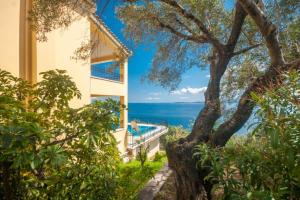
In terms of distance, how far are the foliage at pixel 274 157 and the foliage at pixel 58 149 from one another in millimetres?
1382

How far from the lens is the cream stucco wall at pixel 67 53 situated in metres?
7.92

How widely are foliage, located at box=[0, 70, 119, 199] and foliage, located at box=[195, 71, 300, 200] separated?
1.38 meters

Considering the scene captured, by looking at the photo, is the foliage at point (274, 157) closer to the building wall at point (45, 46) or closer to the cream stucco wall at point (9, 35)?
the building wall at point (45, 46)

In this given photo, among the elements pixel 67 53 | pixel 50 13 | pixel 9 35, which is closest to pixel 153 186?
pixel 50 13

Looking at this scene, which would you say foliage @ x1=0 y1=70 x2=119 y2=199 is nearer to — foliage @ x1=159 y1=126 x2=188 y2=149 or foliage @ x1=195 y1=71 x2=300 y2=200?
foliage @ x1=195 y1=71 x2=300 y2=200

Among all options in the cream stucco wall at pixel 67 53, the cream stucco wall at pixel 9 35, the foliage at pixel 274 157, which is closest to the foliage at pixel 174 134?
the cream stucco wall at pixel 67 53

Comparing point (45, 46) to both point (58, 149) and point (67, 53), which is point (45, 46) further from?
point (58, 149)

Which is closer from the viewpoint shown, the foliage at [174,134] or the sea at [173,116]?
the sea at [173,116]

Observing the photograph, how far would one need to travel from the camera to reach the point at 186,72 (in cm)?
832

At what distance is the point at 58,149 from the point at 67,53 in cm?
772

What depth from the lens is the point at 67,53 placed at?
951 centimetres

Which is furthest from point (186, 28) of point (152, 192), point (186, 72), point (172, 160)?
point (152, 192)

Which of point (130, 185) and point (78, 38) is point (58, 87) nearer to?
point (130, 185)

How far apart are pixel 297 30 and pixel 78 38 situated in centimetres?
753
